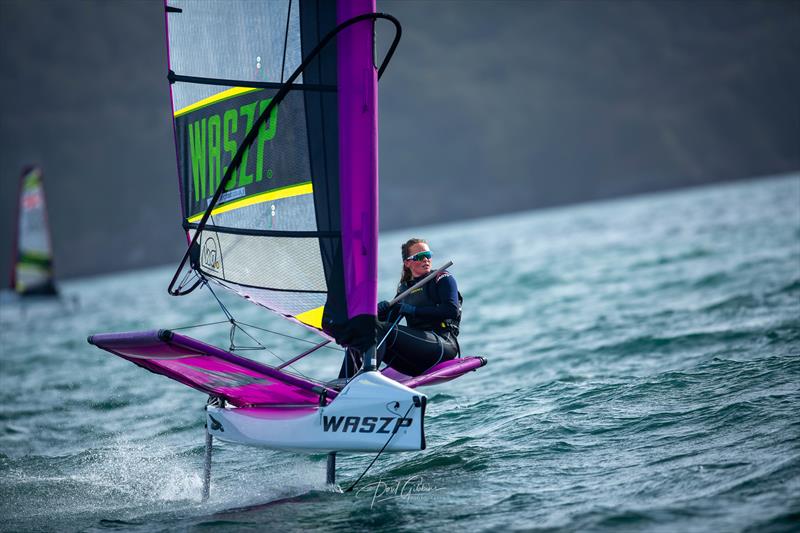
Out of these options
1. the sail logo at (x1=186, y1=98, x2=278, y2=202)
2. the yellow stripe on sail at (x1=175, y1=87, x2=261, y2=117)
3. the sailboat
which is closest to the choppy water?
the sailboat

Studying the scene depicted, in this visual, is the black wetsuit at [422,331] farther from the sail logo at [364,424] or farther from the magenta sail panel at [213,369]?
the sail logo at [364,424]

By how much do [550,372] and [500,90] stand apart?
16465cm

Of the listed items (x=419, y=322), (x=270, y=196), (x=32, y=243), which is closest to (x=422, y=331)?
(x=419, y=322)

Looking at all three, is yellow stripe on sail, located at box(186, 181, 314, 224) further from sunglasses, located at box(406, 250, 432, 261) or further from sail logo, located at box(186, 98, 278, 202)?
sunglasses, located at box(406, 250, 432, 261)

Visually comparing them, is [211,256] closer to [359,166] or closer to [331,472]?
[359,166]

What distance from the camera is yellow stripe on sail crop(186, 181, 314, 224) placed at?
230 inches

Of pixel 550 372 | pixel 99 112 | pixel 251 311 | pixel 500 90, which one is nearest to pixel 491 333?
pixel 550 372

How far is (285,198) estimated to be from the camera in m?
5.91

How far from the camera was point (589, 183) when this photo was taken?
153 m

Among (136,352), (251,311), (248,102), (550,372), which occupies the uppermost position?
(248,102)

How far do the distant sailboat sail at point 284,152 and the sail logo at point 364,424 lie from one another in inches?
27.1

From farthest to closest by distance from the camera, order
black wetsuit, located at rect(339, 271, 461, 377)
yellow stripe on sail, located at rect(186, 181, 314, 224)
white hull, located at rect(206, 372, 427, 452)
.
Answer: black wetsuit, located at rect(339, 271, 461, 377) → yellow stripe on sail, located at rect(186, 181, 314, 224) → white hull, located at rect(206, 372, 427, 452)

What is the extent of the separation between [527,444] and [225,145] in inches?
116

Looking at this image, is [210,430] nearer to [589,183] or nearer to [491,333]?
[491,333]
